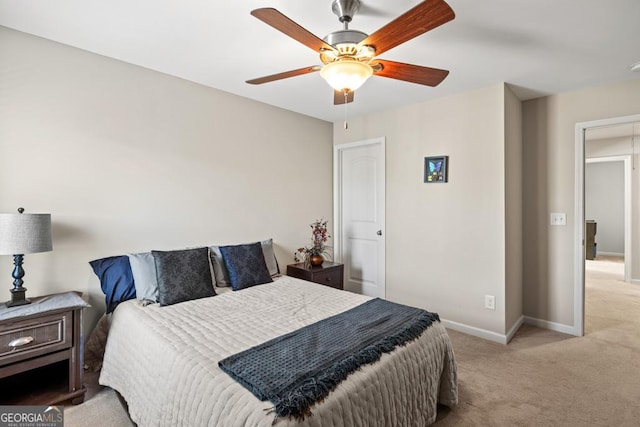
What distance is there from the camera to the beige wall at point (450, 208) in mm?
3016

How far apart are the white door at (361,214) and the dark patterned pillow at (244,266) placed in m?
1.56

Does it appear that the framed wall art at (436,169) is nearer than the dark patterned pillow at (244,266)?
No

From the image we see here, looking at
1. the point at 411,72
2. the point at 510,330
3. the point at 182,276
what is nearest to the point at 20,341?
the point at 182,276

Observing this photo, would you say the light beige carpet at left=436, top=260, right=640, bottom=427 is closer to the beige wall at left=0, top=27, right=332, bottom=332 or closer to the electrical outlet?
the electrical outlet

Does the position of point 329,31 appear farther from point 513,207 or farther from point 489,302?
point 489,302

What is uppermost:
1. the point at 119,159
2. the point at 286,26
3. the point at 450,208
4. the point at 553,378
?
the point at 286,26

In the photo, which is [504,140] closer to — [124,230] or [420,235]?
[420,235]

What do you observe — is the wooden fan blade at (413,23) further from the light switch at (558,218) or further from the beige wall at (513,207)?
the light switch at (558,218)

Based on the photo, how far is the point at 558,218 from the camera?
128 inches

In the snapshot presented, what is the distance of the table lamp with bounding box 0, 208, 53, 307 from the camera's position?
6.00 feet

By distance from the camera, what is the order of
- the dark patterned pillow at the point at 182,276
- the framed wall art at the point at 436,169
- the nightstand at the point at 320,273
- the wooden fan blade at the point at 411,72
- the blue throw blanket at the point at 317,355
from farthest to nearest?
the nightstand at the point at 320,273 → the framed wall art at the point at 436,169 → the dark patterned pillow at the point at 182,276 → the wooden fan blade at the point at 411,72 → the blue throw blanket at the point at 317,355

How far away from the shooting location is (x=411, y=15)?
1342 mm

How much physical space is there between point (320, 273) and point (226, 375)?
2.19 m

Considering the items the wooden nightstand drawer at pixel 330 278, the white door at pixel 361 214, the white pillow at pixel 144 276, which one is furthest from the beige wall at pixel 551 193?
the white pillow at pixel 144 276
